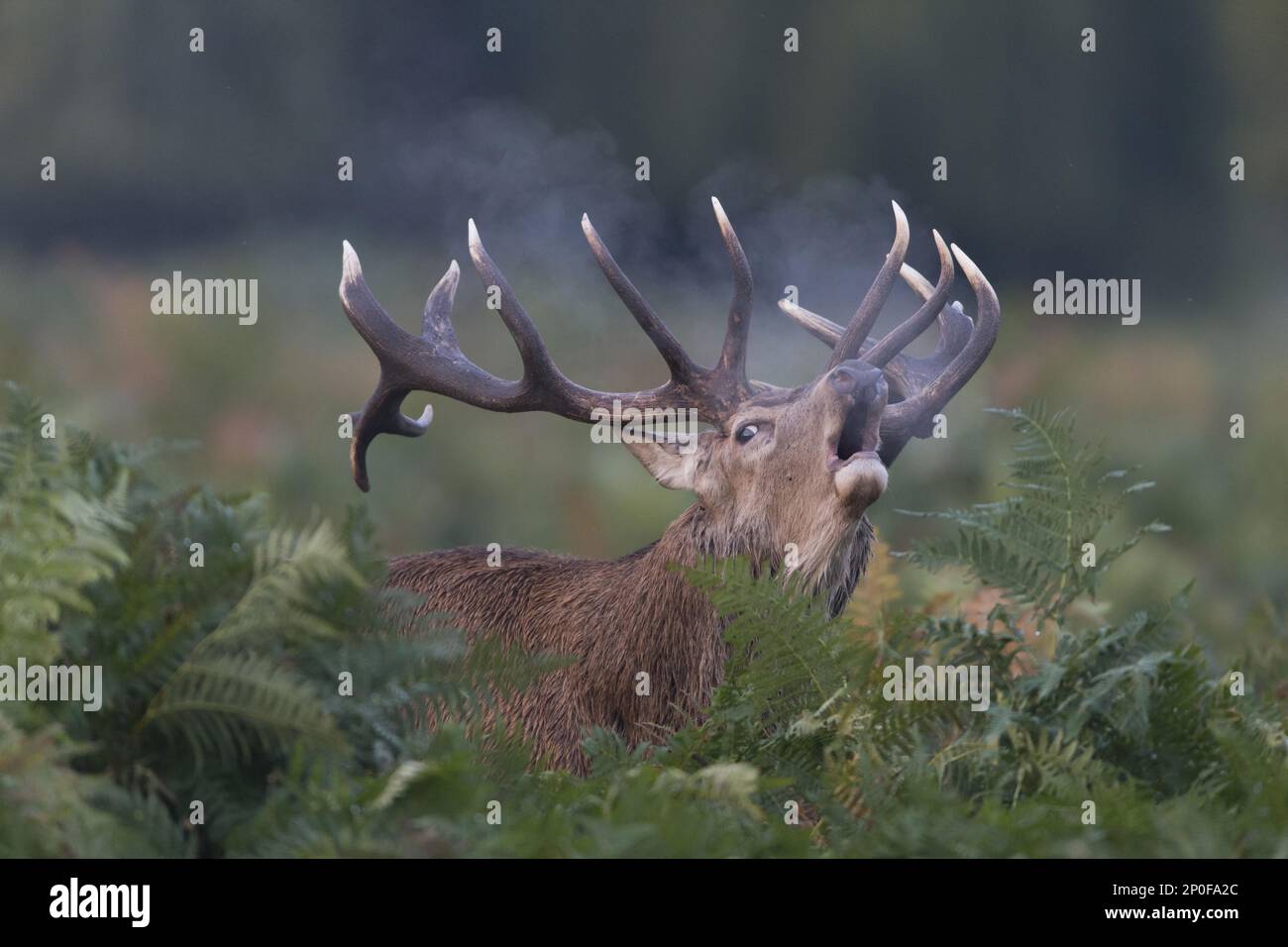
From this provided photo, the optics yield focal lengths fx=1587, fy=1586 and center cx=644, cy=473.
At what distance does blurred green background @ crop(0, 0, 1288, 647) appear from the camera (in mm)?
12188

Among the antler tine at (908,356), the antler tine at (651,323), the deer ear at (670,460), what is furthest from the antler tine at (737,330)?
the antler tine at (908,356)

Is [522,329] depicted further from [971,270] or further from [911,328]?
[971,270]

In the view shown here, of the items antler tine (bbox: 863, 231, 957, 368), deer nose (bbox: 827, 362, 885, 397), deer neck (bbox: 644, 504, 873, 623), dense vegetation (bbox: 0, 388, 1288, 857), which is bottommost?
dense vegetation (bbox: 0, 388, 1288, 857)

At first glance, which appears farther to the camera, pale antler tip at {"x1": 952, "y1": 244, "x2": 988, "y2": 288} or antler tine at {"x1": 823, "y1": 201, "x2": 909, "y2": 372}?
pale antler tip at {"x1": 952, "y1": 244, "x2": 988, "y2": 288}

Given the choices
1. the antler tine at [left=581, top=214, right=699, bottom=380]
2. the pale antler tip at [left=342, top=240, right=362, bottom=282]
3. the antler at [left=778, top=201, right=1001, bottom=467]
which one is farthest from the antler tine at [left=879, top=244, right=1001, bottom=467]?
the pale antler tip at [left=342, top=240, right=362, bottom=282]

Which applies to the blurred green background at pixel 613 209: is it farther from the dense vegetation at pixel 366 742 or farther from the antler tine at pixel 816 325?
the dense vegetation at pixel 366 742

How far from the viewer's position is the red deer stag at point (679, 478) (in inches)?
186

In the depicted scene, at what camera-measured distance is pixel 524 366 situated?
17.8 ft

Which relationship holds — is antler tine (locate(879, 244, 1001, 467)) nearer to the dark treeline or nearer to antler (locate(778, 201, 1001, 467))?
antler (locate(778, 201, 1001, 467))

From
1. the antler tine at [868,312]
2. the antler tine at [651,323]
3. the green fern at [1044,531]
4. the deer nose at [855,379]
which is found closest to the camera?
the green fern at [1044,531]

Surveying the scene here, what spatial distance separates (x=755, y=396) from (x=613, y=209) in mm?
7262

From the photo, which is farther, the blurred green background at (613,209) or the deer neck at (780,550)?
the blurred green background at (613,209)

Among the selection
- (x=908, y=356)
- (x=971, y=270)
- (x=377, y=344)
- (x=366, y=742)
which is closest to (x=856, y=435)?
(x=971, y=270)
